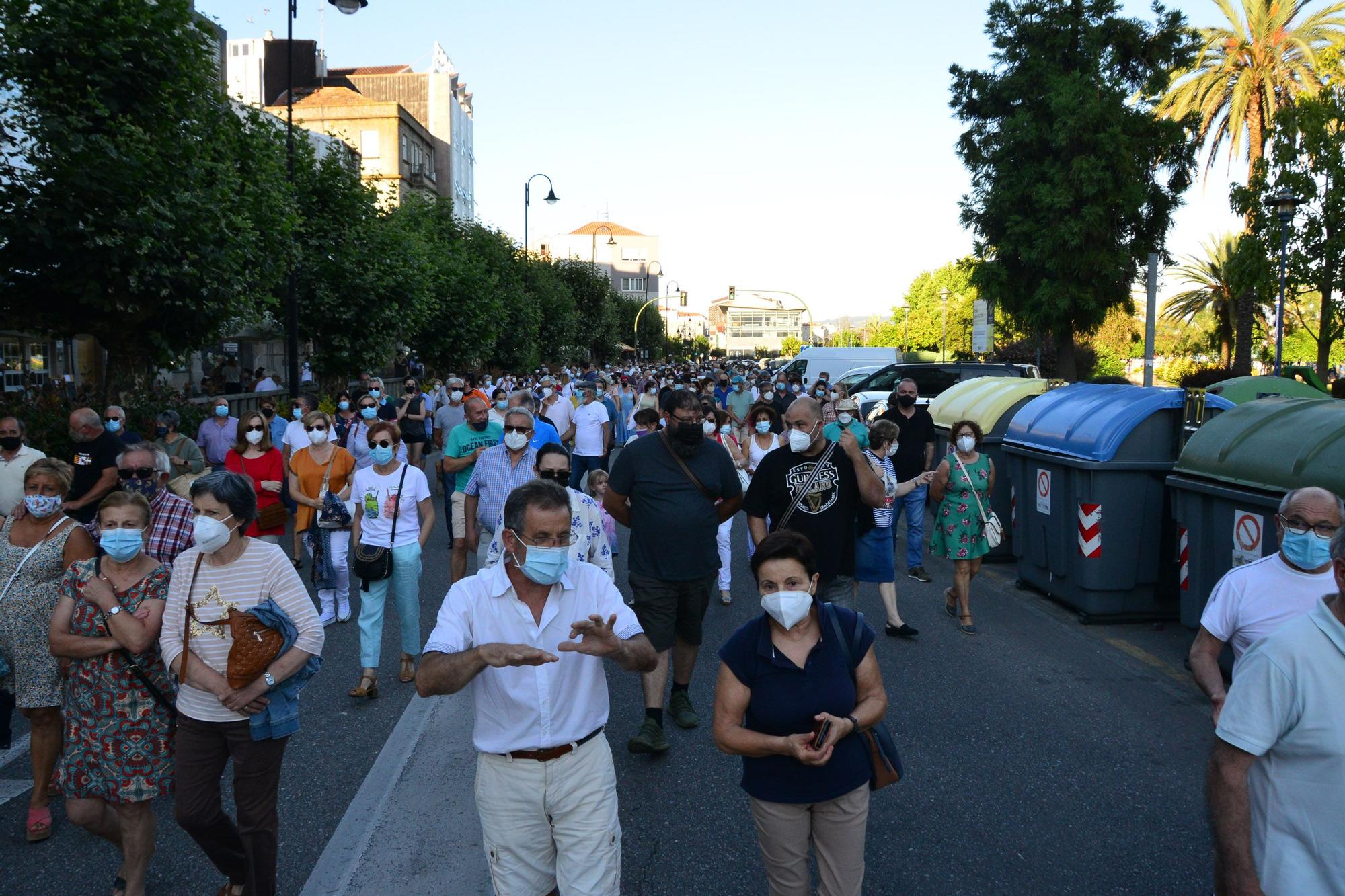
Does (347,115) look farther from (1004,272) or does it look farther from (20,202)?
(20,202)

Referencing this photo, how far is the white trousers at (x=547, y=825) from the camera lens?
10.2 feet

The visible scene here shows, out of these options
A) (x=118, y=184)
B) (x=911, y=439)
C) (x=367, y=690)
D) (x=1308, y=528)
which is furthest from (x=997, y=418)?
(x=118, y=184)

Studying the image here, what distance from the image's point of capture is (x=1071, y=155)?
3017 cm

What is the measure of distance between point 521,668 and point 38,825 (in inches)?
106

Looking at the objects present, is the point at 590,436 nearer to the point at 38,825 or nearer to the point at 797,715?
the point at 38,825

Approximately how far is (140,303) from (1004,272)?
24.2m

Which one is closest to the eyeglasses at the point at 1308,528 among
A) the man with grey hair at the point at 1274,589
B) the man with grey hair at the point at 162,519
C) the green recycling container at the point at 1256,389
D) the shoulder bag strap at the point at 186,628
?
the man with grey hair at the point at 1274,589

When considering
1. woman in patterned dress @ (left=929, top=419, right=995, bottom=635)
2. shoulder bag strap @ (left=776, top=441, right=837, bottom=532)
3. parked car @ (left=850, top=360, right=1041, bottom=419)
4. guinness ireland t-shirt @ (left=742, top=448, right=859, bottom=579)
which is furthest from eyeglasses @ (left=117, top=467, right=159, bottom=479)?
parked car @ (left=850, top=360, right=1041, bottom=419)

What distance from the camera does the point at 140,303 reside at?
49.4 feet

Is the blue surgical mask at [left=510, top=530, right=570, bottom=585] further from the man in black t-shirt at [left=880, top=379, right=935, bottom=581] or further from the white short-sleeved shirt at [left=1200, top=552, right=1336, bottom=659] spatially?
the man in black t-shirt at [left=880, top=379, right=935, bottom=581]

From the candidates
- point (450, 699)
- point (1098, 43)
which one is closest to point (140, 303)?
point (450, 699)

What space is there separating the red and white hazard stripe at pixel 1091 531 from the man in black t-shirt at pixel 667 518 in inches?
158

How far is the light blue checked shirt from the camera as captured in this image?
261 inches

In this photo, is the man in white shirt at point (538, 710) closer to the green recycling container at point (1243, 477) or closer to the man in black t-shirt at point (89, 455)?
the green recycling container at point (1243, 477)
